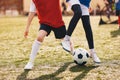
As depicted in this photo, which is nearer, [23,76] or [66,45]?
[23,76]

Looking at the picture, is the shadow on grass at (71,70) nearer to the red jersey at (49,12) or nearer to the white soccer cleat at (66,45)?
the white soccer cleat at (66,45)

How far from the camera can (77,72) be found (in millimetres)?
5680

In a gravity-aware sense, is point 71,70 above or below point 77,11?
below

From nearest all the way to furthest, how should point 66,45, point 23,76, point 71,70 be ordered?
1. point 23,76
2. point 71,70
3. point 66,45

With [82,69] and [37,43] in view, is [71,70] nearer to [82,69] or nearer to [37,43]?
[82,69]

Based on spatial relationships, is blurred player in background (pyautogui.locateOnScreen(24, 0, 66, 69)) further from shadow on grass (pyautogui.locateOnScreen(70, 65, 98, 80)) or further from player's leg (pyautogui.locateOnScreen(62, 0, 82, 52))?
shadow on grass (pyautogui.locateOnScreen(70, 65, 98, 80))

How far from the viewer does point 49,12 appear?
591 centimetres

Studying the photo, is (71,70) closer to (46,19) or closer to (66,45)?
(66,45)

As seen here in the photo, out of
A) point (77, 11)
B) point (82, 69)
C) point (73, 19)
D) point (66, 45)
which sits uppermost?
point (77, 11)

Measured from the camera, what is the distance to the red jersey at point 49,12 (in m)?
5.90

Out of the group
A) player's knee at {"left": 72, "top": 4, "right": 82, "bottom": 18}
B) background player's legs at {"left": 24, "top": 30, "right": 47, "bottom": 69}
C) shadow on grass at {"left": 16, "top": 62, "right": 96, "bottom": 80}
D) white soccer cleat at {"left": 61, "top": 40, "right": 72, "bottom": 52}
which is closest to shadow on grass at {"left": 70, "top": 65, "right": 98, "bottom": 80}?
shadow on grass at {"left": 16, "top": 62, "right": 96, "bottom": 80}

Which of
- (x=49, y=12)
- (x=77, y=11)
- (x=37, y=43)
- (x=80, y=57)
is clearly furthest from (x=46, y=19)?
(x=80, y=57)

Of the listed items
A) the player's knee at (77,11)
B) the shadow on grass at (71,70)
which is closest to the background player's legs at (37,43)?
the shadow on grass at (71,70)

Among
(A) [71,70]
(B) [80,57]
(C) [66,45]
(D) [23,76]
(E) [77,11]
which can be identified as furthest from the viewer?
(C) [66,45]
